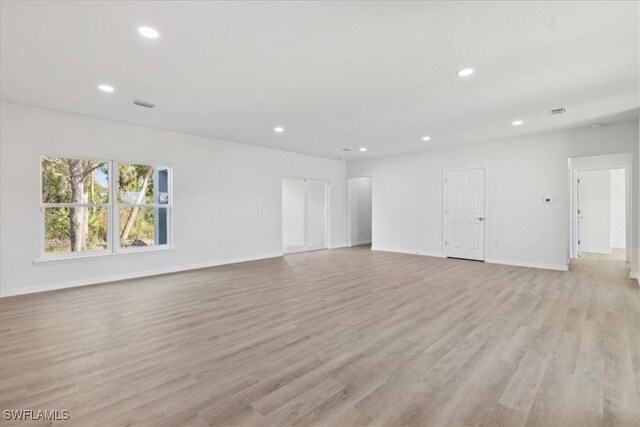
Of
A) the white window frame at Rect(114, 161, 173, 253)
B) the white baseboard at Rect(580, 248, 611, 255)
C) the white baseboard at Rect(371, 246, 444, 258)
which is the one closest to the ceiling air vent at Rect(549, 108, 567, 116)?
the white baseboard at Rect(371, 246, 444, 258)

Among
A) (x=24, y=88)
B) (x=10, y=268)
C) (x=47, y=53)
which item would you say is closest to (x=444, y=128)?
(x=47, y=53)

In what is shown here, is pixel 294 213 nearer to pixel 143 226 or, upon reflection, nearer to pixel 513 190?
→ pixel 143 226

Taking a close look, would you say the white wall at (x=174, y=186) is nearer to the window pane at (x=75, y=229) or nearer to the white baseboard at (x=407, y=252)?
the window pane at (x=75, y=229)

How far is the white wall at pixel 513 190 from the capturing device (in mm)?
5723

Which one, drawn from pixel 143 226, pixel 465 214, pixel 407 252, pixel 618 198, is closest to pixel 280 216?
pixel 143 226

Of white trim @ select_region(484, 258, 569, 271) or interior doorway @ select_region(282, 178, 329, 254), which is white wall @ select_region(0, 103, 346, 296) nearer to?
interior doorway @ select_region(282, 178, 329, 254)

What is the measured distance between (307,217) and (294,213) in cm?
41

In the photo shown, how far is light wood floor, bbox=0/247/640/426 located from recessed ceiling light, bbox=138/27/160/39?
2744mm

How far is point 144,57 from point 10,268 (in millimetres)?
3790

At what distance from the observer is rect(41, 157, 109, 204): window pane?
4.70m

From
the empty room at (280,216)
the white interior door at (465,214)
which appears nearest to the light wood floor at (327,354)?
the empty room at (280,216)

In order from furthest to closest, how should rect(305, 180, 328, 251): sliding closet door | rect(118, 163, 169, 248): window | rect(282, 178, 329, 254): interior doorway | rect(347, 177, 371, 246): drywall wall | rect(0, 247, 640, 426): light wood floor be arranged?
rect(347, 177, 371, 246): drywall wall → rect(305, 180, 328, 251): sliding closet door → rect(282, 178, 329, 254): interior doorway → rect(118, 163, 169, 248): window → rect(0, 247, 640, 426): light wood floor

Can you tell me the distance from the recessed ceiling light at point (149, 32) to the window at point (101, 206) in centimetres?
343

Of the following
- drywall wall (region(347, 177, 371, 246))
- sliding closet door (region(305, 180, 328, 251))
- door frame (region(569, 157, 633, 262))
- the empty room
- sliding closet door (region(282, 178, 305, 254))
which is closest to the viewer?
the empty room
